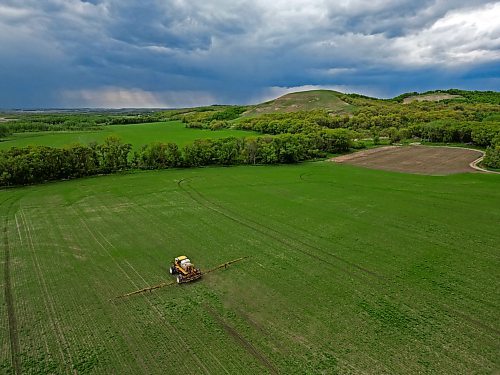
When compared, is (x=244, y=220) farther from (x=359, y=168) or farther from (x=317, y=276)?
(x=359, y=168)

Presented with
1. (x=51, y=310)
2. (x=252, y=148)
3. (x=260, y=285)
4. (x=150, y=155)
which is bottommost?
(x=260, y=285)

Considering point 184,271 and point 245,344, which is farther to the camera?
point 184,271

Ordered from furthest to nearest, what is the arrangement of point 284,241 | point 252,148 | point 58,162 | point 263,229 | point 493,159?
point 252,148 < point 493,159 < point 58,162 < point 263,229 < point 284,241

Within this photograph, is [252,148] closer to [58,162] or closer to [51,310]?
[58,162]

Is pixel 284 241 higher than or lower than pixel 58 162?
lower

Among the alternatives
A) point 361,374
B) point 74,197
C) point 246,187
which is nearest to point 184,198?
point 246,187

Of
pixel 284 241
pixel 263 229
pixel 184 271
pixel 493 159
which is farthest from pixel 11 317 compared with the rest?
Result: pixel 493 159

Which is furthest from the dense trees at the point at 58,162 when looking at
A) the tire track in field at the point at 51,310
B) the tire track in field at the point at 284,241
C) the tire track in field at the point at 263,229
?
the tire track in field at the point at 51,310
